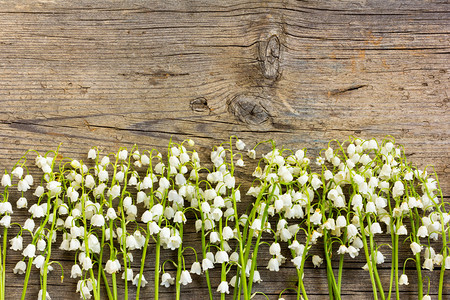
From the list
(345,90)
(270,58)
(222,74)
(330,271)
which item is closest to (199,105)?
(222,74)

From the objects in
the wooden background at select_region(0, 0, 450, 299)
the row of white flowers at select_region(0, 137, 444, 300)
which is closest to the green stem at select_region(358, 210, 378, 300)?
the row of white flowers at select_region(0, 137, 444, 300)

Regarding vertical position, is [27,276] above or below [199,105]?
below

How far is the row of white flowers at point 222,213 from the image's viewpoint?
1.07 metres

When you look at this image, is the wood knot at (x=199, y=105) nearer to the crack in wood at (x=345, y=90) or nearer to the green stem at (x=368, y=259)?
the crack in wood at (x=345, y=90)

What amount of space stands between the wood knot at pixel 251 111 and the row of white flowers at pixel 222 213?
0.29 feet

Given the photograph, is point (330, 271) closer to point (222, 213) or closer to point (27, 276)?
point (222, 213)

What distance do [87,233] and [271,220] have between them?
556 millimetres

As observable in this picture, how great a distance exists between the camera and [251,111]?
1.24 meters

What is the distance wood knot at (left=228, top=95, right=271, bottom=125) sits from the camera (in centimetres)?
124

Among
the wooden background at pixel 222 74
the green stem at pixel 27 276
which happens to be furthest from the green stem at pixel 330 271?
the green stem at pixel 27 276

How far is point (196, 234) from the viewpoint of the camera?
1.17 m

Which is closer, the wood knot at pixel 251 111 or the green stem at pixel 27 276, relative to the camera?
the green stem at pixel 27 276

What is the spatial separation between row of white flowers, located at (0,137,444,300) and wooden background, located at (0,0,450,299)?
8cm

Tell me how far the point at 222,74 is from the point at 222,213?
1.55ft
